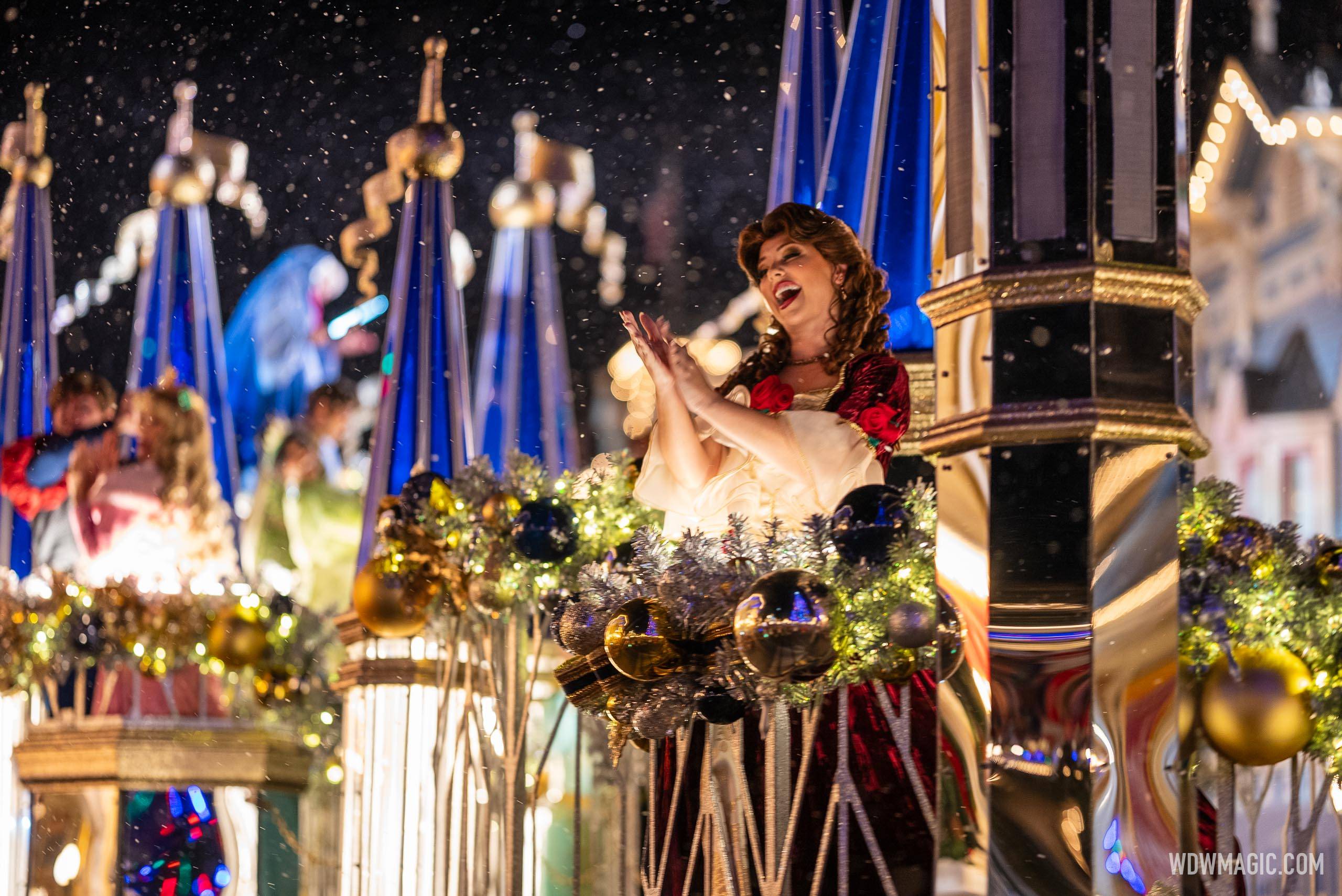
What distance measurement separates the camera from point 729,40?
5.35 meters

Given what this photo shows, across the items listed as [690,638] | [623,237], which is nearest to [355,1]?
[623,237]

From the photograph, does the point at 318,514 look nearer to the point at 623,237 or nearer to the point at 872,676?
the point at 623,237

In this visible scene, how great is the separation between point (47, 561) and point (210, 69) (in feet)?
6.68

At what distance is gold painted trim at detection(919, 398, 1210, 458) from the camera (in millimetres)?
1786

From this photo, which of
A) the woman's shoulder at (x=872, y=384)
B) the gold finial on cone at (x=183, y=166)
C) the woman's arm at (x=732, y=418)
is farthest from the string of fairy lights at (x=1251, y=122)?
the gold finial on cone at (x=183, y=166)

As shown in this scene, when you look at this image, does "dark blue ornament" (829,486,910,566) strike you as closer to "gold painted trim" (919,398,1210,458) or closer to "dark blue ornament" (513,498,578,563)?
"gold painted trim" (919,398,1210,458)

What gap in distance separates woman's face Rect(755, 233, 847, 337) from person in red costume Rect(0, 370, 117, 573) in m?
3.35

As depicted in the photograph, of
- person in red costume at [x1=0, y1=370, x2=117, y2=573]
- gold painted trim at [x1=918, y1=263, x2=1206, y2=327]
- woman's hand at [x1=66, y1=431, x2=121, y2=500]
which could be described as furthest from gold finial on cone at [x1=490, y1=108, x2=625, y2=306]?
gold painted trim at [x1=918, y1=263, x2=1206, y2=327]

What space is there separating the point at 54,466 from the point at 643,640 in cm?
393

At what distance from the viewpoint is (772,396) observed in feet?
9.96

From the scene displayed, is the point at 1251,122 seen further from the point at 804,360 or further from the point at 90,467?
the point at 90,467

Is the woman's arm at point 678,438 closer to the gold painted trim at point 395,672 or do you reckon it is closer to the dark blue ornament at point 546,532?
the dark blue ornament at point 546,532

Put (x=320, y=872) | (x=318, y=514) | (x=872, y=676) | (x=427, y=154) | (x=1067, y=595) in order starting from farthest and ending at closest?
(x=318, y=514)
(x=320, y=872)
(x=427, y=154)
(x=872, y=676)
(x=1067, y=595)

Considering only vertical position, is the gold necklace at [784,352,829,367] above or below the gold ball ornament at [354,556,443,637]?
above
